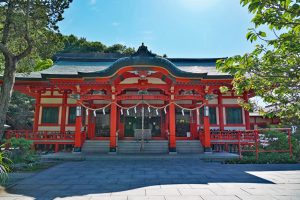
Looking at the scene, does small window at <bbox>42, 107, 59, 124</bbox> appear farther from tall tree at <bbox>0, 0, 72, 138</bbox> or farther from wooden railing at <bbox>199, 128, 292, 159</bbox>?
wooden railing at <bbox>199, 128, 292, 159</bbox>

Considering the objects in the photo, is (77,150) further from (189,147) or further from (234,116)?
(234,116)

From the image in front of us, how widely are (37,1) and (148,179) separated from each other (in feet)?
30.3

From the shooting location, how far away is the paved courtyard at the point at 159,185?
4.95m

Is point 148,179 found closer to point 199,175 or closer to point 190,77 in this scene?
point 199,175

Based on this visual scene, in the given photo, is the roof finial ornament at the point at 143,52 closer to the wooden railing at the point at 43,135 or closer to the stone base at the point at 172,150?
the stone base at the point at 172,150

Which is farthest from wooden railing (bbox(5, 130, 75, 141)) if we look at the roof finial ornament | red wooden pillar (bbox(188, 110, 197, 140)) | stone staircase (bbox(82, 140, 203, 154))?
red wooden pillar (bbox(188, 110, 197, 140))

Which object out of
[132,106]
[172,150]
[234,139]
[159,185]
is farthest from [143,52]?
[159,185]

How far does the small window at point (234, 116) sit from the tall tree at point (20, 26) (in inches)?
527

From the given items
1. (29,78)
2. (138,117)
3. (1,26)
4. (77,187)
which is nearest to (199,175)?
(77,187)

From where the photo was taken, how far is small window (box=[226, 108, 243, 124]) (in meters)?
15.6

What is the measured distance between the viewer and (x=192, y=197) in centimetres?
482

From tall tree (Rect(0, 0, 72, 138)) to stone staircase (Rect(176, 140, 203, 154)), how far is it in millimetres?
9740

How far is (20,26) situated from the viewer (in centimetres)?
874

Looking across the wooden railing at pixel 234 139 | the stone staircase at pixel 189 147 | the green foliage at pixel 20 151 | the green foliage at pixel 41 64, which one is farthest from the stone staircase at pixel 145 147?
the green foliage at pixel 41 64
